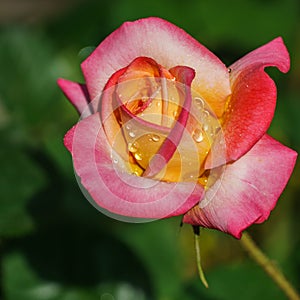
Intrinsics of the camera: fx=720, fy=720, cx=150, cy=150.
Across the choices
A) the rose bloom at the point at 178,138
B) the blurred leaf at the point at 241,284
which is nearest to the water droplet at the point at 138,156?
the rose bloom at the point at 178,138

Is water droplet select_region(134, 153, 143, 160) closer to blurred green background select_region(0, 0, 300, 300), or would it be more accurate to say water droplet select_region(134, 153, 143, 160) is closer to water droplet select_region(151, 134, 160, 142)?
water droplet select_region(151, 134, 160, 142)

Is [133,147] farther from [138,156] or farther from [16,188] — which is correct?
[16,188]

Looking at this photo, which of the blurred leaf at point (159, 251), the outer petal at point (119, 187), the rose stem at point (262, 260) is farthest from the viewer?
the blurred leaf at point (159, 251)

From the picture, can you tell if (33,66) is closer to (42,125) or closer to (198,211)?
(42,125)

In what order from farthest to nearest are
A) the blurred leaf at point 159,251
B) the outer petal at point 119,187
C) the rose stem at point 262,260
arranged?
1. the blurred leaf at point 159,251
2. the rose stem at point 262,260
3. the outer petal at point 119,187

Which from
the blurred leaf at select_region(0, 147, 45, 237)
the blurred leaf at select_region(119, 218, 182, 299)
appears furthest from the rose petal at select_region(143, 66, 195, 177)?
the blurred leaf at select_region(119, 218, 182, 299)

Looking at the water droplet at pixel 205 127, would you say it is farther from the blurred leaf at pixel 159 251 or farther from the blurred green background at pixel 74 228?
the blurred leaf at pixel 159 251

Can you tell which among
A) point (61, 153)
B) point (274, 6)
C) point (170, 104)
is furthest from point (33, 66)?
point (170, 104)
